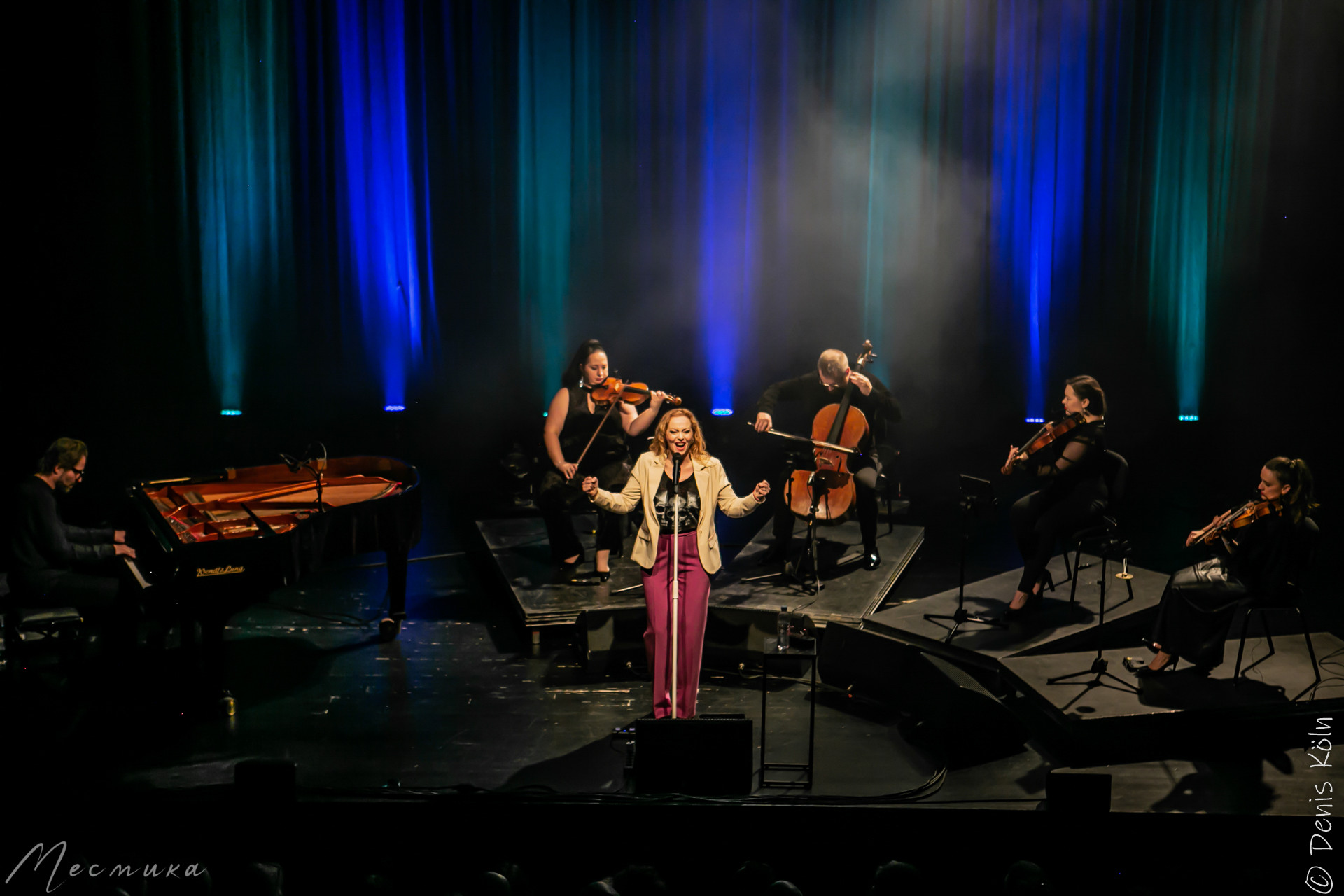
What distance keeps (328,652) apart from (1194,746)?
163 inches

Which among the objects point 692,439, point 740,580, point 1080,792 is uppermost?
point 692,439

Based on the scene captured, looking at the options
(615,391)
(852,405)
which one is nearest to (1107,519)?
(852,405)

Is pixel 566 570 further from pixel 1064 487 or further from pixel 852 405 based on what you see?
pixel 1064 487

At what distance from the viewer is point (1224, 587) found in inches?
170

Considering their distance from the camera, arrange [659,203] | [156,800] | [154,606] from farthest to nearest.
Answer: [659,203] < [154,606] < [156,800]

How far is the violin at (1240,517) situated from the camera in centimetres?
432

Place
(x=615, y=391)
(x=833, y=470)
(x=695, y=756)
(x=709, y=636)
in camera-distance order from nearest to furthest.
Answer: (x=695, y=756) → (x=709, y=636) → (x=833, y=470) → (x=615, y=391)

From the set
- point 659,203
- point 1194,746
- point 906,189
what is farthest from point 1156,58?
point 1194,746

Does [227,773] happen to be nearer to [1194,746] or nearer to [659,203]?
[1194,746]

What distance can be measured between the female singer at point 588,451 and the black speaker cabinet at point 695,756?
2.17 meters

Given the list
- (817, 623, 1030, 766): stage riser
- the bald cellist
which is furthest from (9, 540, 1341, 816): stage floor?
the bald cellist

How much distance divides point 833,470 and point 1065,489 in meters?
1.25

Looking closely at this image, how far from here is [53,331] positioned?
780 cm

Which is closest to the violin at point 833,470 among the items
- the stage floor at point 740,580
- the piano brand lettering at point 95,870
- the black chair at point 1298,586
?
the stage floor at point 740,580
